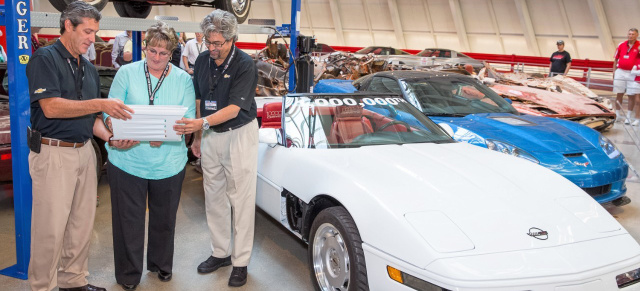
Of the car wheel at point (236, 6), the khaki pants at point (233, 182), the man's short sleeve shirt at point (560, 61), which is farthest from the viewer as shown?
the man's short sleeve shirt at point (560, 61)

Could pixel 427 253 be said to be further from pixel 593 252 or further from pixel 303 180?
pixel 303 180

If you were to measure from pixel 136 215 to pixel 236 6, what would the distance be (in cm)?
388

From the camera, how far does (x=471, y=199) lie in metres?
3.17

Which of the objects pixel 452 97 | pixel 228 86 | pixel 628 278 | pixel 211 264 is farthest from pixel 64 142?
pixel 452 97

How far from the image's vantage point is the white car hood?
9.32 ft

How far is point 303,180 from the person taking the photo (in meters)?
3.69

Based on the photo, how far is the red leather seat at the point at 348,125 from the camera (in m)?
4.06

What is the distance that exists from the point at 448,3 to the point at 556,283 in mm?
26049

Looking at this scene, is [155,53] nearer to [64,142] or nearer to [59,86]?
[59,86]

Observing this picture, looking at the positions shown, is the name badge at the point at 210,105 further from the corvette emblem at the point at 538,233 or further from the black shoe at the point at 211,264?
the corvette emblem at the point at 538,233

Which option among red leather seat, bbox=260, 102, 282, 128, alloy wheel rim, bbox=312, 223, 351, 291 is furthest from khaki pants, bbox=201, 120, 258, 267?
red leather seat, bbox=260, 102, 282, 128

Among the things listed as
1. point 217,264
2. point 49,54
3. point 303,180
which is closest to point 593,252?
point 303,180

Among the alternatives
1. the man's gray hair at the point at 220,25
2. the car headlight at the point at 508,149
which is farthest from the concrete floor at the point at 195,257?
the car headlight at the point at 508,149

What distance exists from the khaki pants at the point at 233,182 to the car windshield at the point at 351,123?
1.50 feet
